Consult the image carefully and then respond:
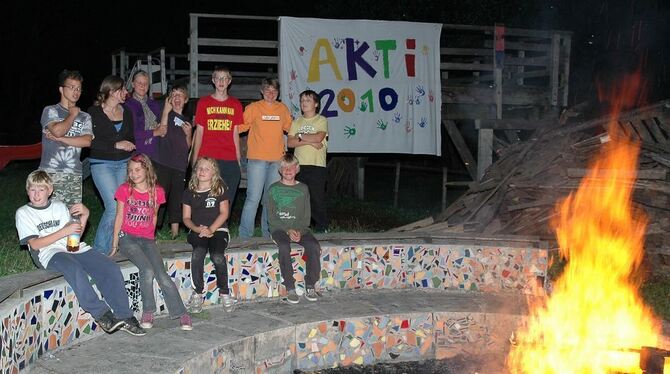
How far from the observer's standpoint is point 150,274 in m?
5.88

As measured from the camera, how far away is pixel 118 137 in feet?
22.1

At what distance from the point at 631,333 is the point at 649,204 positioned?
107 inches

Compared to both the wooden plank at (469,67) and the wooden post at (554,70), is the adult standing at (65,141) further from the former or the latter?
the wooden post at (554,70)

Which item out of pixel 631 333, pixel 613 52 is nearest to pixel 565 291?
pixel 631 333

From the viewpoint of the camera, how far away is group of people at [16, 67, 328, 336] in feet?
18.0

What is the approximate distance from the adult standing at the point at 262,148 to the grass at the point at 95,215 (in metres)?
0.66

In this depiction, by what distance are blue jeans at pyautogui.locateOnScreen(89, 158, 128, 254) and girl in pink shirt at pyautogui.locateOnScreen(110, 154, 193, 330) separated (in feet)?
1.45

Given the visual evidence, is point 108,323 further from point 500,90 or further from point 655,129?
point 500,90

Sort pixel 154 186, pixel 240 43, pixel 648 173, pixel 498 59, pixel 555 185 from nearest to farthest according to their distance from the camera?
pixel 154 186 < pixel 648 173 < pixel 555 185 < pixel 240 43 < pixel 498 59

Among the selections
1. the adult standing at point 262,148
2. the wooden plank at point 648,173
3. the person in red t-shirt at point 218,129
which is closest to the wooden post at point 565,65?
the wooden plank at point 648,173

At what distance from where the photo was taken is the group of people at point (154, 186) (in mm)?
5500

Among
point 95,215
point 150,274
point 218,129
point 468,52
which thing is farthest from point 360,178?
point 150,274

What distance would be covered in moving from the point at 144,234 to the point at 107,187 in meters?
0.81

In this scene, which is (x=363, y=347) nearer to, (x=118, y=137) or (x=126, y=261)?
(x=126, y=261)
